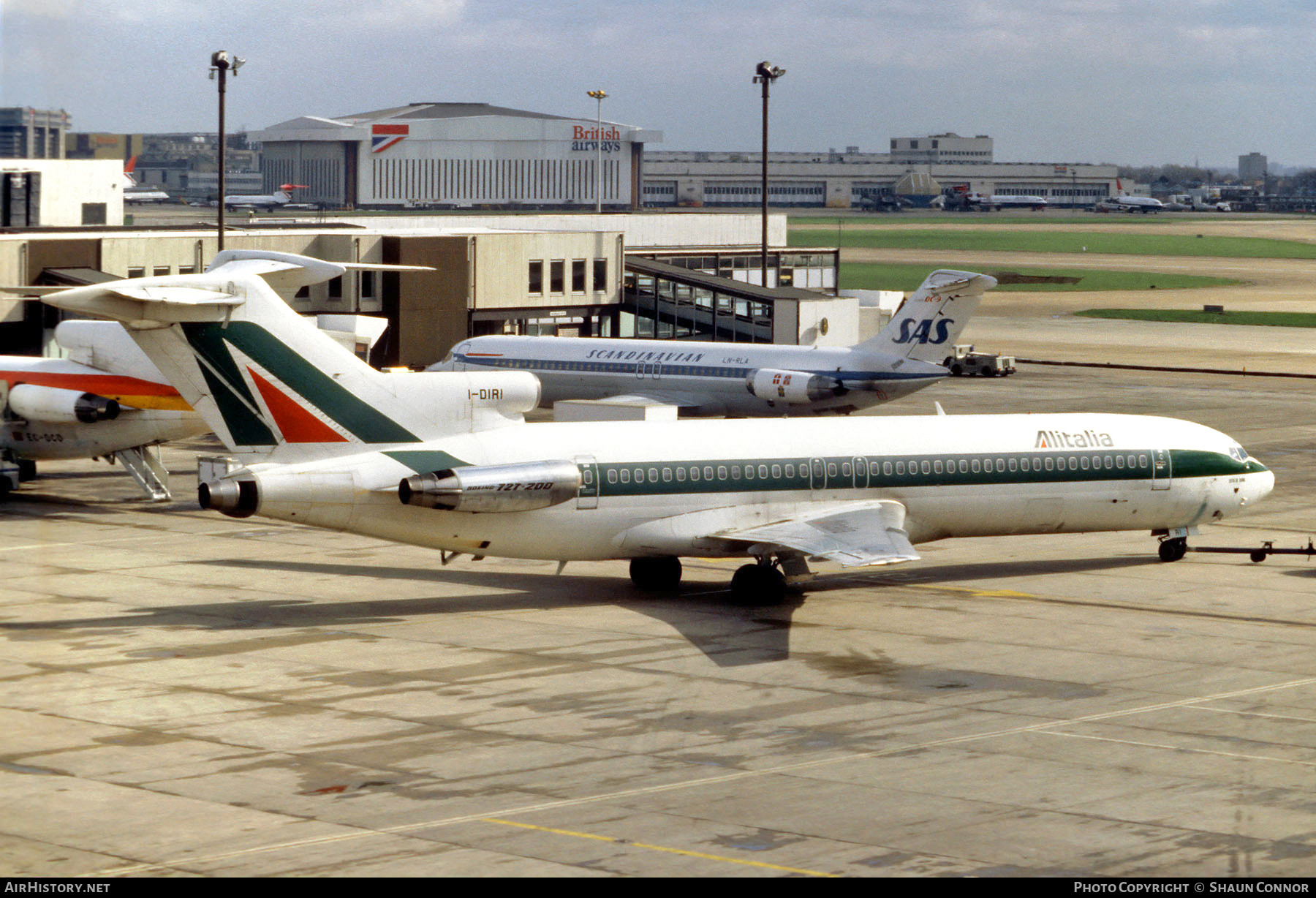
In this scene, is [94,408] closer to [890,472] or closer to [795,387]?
[890,472]

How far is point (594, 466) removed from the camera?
104ft

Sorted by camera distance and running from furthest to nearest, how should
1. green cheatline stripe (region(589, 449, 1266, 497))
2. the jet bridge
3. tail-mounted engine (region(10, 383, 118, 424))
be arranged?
1. the jet bridge
2. tail-mounted engine (region(10, 383, 118, 424))
3. green cheatline stripe (region(589, 449, 1266, 497))

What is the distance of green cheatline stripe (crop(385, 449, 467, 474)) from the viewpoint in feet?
98.6

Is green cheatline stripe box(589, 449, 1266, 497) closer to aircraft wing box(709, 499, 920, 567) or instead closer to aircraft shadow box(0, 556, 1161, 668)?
aircraft wing box(709, 499, 920, 567)

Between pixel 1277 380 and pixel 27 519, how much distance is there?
61.0 meters

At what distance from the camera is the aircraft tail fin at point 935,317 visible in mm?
55625

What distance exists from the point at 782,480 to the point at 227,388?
35.6ft

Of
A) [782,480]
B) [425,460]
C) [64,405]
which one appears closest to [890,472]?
[782,480]

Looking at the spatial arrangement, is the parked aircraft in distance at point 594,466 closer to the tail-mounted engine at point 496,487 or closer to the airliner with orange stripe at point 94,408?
the tail-mounted engine at point 496,487

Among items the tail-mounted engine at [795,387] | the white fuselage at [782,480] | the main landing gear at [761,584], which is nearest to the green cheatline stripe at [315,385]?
the white fuselage at [782,480]

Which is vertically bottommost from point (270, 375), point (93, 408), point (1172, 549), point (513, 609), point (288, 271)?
point (513, 609)

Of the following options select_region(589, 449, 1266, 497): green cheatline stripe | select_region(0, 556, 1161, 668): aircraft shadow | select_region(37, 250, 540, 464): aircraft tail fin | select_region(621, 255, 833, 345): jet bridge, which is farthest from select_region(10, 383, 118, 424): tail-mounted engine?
select_region(621, 255, 833, 345): jet bridge

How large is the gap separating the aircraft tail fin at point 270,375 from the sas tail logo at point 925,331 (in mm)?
27933

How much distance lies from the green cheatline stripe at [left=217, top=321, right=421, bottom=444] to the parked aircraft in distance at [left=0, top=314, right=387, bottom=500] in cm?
1567
